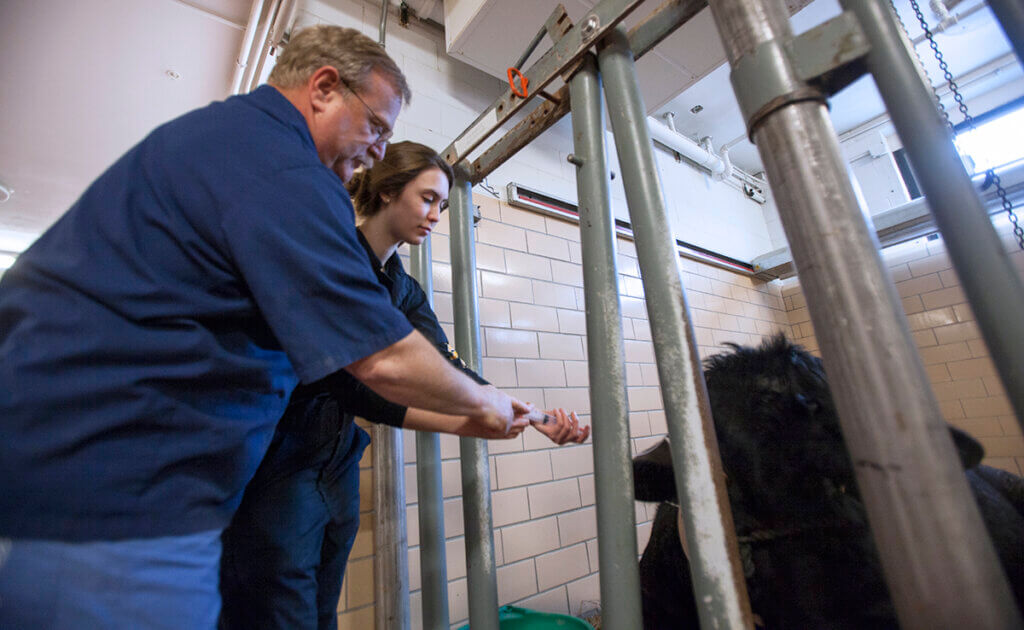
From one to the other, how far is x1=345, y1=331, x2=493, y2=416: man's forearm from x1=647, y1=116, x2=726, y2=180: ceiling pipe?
3.08 m

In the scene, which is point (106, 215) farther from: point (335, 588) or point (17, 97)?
point (17, 97)

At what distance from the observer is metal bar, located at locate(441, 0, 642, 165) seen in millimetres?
940

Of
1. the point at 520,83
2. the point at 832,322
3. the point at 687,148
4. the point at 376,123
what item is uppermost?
the point at 687,148

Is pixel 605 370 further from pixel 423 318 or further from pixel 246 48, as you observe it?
pixel 246 48

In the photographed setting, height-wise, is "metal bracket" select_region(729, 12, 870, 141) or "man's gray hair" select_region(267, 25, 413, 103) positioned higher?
"man's gray hair" select_region(267, 25, 413, 103)

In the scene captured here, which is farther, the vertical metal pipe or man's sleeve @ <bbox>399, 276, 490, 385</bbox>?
man's sleeve @ <bbox>399, 276, 490, 385</bbox>

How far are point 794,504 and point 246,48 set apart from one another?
275 centimetres

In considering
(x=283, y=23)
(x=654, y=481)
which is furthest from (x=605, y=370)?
(x=283, y=23)

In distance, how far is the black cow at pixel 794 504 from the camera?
0.83 metres

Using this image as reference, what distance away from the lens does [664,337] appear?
0.75 metres

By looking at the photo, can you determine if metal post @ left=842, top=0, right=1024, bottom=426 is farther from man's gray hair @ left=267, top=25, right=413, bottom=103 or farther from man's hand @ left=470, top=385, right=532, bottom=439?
man's gray hair @ left=267, top=25, right=413, bottom=103

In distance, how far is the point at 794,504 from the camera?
0.88 meters

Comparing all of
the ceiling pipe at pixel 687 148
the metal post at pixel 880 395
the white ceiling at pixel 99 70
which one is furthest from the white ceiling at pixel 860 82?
the metal post at pixel 880 395

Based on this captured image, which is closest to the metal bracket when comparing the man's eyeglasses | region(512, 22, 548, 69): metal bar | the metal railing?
the metal railing
